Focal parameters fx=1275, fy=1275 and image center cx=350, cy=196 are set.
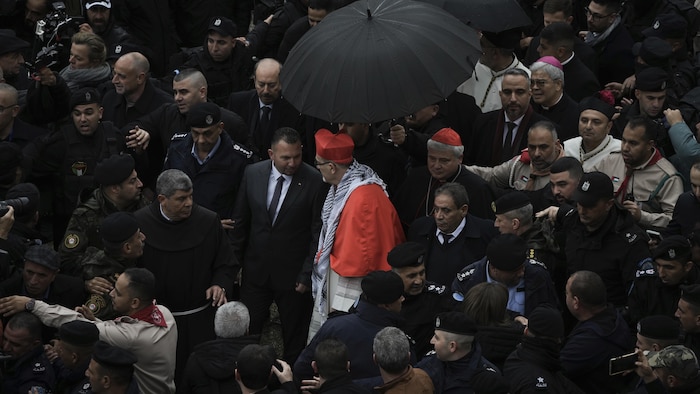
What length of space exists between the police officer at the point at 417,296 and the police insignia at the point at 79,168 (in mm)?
3400

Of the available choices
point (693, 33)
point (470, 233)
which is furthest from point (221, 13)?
point (470, 233)

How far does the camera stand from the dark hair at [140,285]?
8.76m

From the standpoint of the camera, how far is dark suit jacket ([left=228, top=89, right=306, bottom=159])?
39.6 feet

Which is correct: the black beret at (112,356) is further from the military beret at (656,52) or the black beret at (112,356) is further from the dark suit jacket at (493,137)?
the military beret at (656,52)

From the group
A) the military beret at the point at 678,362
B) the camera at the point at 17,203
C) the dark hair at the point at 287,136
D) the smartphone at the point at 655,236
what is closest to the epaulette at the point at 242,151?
the dark hair at the point at 287,136

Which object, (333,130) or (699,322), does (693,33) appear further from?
(699,322)

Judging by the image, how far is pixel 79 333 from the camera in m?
8.40

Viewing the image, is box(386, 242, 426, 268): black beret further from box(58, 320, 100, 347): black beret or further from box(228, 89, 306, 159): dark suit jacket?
box(228, 89, 306, 159): dark suit jacket

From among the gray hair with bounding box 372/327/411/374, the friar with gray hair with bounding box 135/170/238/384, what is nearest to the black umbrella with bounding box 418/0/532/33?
the friar with gray hair with bounding box 135/170/238/384

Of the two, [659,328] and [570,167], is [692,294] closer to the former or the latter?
[659,328]

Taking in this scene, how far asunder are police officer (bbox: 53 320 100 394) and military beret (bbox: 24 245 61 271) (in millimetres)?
753

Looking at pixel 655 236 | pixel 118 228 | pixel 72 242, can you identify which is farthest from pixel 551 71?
pixel 72 242

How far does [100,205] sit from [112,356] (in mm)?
2355

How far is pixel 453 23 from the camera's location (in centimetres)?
1030
